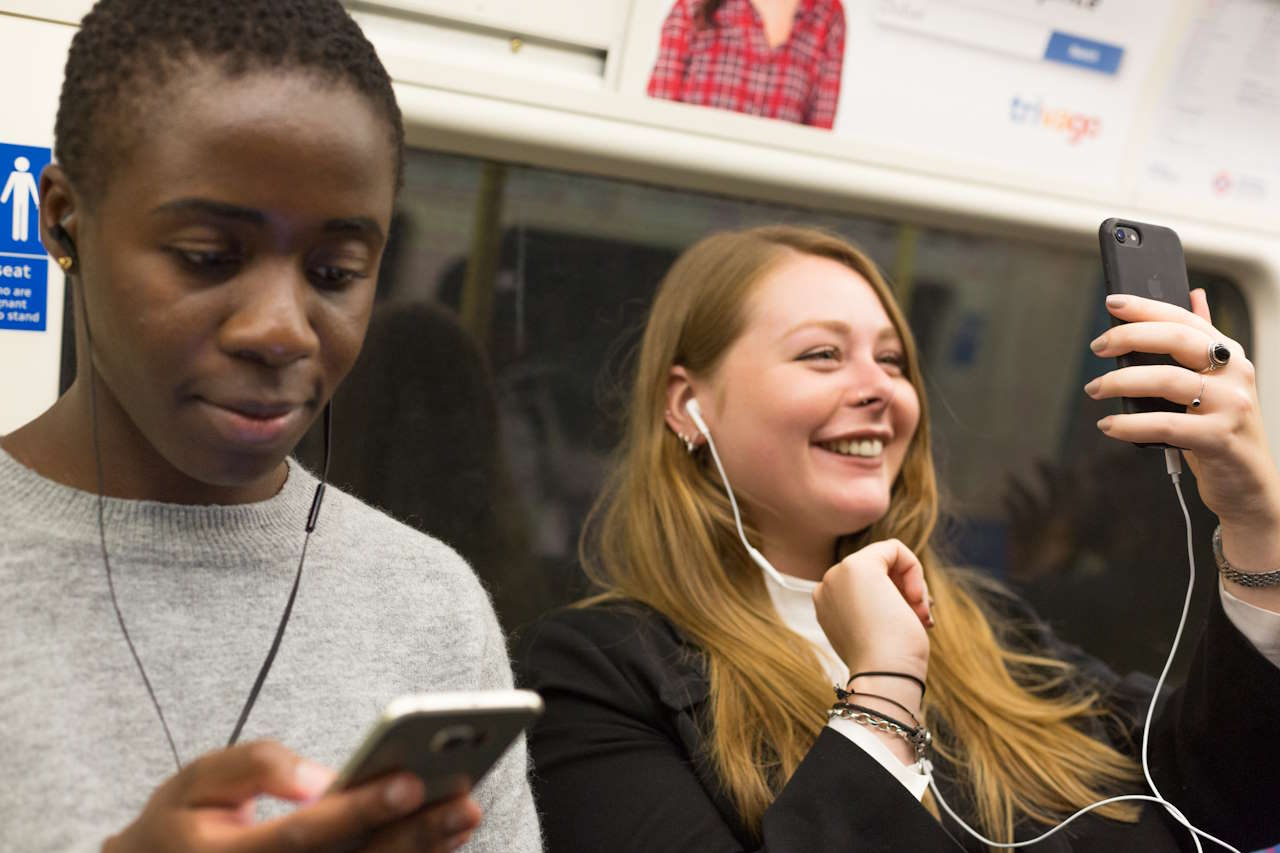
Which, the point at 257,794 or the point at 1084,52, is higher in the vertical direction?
the point at 1084,52

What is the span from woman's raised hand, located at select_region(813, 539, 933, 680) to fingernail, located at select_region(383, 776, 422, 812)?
0.68 m

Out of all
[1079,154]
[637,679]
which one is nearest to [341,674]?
[637,679]

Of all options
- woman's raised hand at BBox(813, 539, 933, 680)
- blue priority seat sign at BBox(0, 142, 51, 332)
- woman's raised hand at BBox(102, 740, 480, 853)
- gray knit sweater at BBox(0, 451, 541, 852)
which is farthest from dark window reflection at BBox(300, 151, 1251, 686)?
woman's raised hand at BBox(102, 740, 480, 853)

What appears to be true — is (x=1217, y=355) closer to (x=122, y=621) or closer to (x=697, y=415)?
(x=697, y=415)

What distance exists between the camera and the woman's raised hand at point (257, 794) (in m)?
0.61

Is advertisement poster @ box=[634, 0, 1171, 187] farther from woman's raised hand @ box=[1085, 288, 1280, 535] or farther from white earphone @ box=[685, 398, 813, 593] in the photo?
woman's raised hand @ box=[1085, 288, 1280, 535]

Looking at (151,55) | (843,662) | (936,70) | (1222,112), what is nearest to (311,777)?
(151,55)

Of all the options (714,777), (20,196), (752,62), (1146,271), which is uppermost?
(752,62)

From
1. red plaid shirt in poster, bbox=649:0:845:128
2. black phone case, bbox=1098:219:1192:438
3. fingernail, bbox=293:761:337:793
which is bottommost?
fingernail, bbox=293:761:337:793

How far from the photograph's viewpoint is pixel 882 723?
3.84 feet

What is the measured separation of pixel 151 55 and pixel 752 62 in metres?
0.99

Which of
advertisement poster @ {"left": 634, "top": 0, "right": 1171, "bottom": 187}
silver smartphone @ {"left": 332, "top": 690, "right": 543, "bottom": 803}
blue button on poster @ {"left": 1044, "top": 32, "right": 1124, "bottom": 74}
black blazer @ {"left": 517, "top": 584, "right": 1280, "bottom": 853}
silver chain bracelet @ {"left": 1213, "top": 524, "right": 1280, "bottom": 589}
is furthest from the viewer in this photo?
blue button on poster @ {"left": 1044, "top": 32, "right": 1124, "bottom": 74}

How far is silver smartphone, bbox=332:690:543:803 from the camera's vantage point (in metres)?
0.58

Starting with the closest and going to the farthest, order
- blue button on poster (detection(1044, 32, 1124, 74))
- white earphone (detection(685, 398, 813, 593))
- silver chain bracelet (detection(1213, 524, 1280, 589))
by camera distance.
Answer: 1. silver chain bracelet (detection(1213, 524, 1280, 589))
2. white earphone (detection(685, 398, 813, 593))
3. blue button on poster (detection(1044, 32, 1124, 74))
